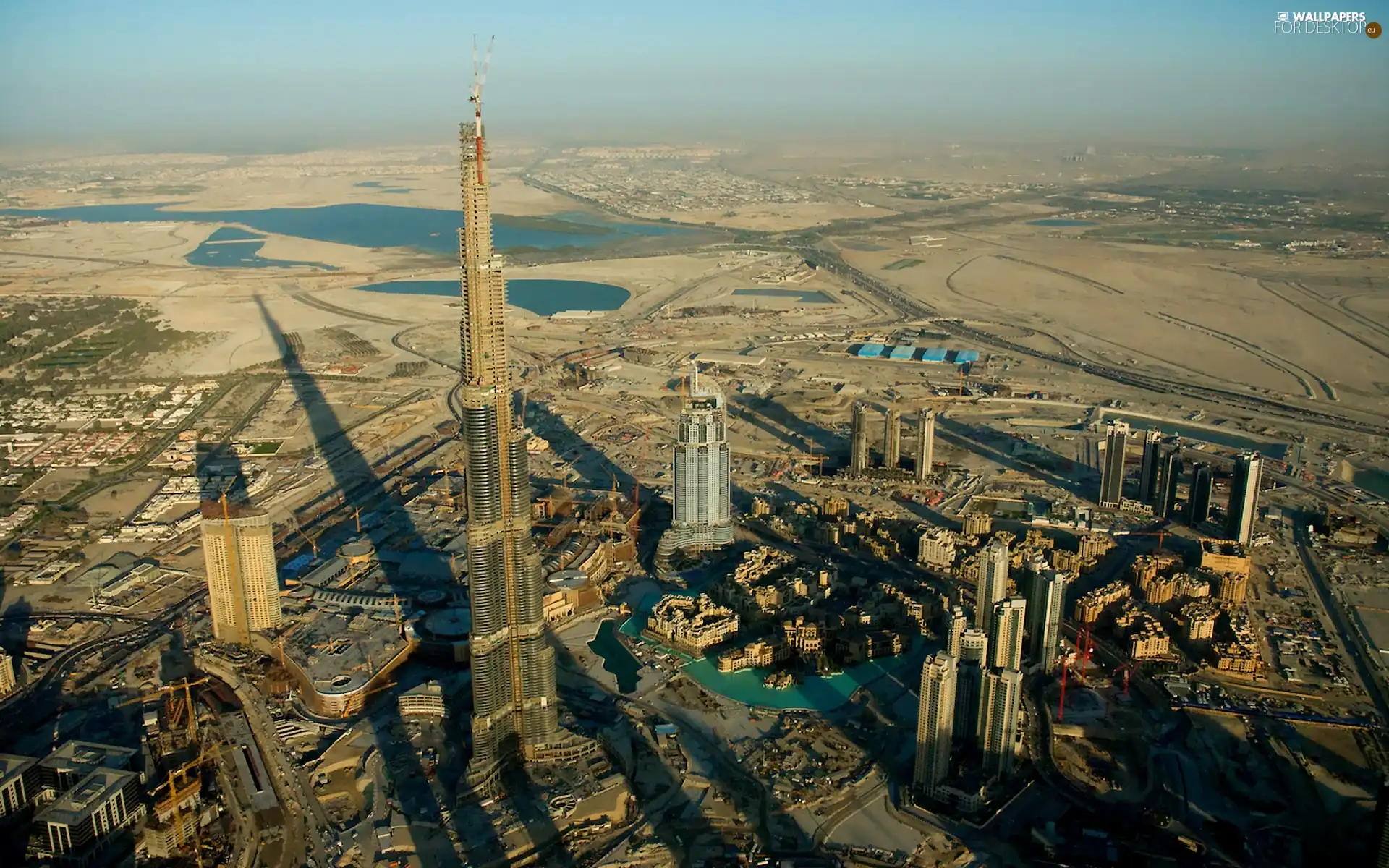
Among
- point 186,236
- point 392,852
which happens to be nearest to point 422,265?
point 186,236

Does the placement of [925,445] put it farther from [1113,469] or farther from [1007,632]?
[1007,632]

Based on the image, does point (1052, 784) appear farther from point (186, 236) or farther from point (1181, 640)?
point (186, 236)

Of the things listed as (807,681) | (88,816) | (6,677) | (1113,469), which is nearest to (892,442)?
(1113,469)

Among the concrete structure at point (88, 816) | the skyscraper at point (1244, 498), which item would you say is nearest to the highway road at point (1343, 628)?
the skyscraper at point (1244, 498)

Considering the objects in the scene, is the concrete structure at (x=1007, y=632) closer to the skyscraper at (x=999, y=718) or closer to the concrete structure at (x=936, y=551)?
the skyscraper at (x=999, y=718)

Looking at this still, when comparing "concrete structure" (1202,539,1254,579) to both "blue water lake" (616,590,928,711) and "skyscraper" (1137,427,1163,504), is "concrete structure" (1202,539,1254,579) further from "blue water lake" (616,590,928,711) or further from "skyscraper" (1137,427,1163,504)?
"blue water lake" (616,590,928,711)

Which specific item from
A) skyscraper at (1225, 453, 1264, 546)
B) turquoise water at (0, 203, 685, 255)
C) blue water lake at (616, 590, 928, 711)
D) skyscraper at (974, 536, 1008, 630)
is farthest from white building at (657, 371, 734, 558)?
turquoise water at (0, 203, 685, 255)
